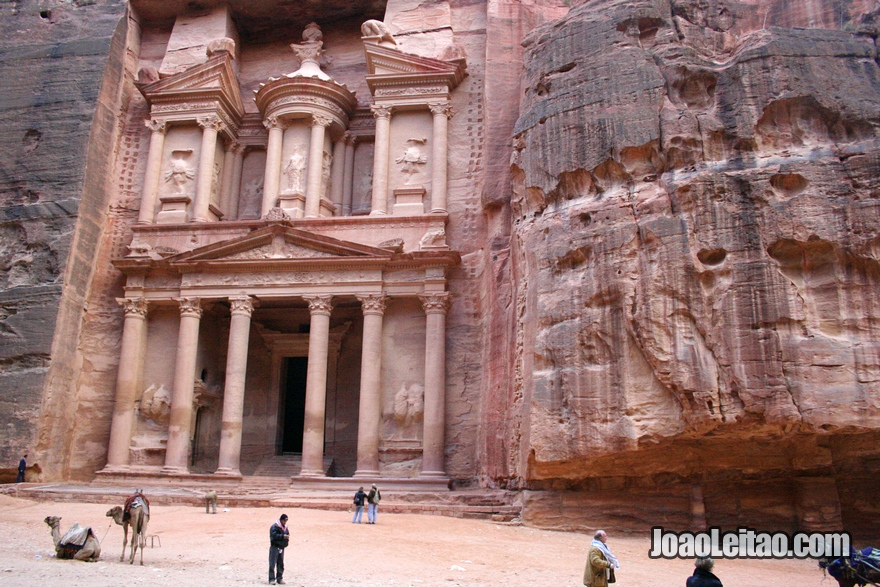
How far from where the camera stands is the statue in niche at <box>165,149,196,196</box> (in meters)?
25.7

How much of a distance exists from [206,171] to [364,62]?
6830mm

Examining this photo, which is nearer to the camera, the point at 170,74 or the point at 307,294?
the point at 307,294

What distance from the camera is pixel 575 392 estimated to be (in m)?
15.1

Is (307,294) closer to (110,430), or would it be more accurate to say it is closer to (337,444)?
(337,444)

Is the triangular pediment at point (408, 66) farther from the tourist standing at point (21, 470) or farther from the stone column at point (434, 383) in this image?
the tourist standing at point (21, 470)

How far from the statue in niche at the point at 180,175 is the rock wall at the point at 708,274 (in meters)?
13.1

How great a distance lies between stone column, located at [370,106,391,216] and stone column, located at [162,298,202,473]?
234 inches

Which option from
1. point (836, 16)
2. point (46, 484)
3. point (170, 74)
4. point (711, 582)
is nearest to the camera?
point (711, 582)

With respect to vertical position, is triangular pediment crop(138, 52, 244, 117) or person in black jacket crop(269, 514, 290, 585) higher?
triangular pediment crop(138, 52, 244, 117)

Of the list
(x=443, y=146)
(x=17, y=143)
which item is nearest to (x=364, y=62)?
(x=443, y=146)

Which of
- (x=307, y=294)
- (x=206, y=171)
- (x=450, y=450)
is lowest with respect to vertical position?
(x=450, y=450)

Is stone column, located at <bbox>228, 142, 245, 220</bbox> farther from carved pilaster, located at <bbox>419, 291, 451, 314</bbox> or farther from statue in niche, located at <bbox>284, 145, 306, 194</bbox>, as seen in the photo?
carved pilaster, located at <bbox>419, 291, 451, 314</bbox>

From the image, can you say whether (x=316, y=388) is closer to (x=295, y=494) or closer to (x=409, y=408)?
(x=409, y=408)

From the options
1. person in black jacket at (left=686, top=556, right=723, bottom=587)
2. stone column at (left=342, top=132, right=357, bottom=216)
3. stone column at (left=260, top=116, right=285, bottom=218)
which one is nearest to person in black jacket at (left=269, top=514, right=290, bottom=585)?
person in black jacket at (left=686, top=556, right=723, bottom=587)
